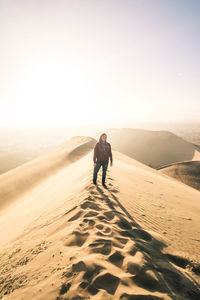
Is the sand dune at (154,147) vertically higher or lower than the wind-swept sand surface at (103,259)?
lower

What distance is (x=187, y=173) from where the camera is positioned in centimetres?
1794

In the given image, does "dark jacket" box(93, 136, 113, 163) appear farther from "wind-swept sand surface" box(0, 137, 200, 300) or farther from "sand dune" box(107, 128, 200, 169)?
"sand dune" box(107, 128, 200, 169)

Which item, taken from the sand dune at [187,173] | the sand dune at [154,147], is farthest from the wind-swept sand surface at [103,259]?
the sand dune at [154,147]

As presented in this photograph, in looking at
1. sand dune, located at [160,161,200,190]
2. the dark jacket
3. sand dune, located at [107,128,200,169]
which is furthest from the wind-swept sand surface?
sand dune, located at [107,128,200,169]

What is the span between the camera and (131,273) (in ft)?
6.82

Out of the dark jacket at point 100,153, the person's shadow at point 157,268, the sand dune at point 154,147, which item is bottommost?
the sand dune at point 154,147

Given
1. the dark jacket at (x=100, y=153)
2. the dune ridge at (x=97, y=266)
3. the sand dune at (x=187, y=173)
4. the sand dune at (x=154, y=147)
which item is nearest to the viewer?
the dune ridge at (x=97, y=266)

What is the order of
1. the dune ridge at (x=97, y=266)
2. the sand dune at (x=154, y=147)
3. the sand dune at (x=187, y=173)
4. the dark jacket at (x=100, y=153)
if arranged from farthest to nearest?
1. the sand dune at (x=154, y=147)
2. the sand dune at (x=187, y=173)
3. the dark jacket at (x=100, y=153)
4. the dune ridge at (x=97, y=266)

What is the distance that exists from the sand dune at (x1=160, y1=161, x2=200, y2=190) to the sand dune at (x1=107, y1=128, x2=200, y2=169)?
539 inches

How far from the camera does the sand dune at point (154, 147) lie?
123 feet

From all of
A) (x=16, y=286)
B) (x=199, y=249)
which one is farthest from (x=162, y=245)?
(x=16, y=286)

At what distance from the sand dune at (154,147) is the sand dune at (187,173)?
13.7m

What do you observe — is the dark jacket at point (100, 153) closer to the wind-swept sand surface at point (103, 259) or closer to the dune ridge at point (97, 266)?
the wind-swept sand surface at point (103, 259)

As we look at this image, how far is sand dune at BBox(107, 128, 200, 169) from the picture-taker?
3734 centimetres
